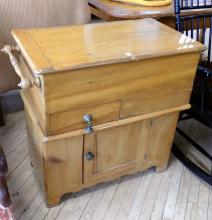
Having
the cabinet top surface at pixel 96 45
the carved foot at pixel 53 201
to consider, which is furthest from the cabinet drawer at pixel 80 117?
the carved foot at pixel 53 201

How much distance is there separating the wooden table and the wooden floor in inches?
30.9

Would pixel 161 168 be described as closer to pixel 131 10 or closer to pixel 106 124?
pixel 106 124

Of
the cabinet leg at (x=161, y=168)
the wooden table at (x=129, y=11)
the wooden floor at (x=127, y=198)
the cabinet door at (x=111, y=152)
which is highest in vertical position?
the wooden table at (x=129, y=11)

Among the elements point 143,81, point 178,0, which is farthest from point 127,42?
point 178,0

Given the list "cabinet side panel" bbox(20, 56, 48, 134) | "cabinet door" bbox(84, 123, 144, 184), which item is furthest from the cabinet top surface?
"cabinet door" bbox(84, 123, 144, 184)

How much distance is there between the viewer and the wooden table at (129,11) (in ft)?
5.03

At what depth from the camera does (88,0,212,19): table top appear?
153cm

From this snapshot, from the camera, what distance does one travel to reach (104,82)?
103 cm

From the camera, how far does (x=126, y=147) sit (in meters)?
1.31

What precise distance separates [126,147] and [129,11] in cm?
73

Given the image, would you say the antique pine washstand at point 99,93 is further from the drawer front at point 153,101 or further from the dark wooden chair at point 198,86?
the dark wooden chair at point 198,86

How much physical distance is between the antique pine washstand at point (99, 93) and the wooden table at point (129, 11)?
22cm

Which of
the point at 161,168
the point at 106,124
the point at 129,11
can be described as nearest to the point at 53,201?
the point at 106,124

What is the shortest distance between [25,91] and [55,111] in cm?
30
